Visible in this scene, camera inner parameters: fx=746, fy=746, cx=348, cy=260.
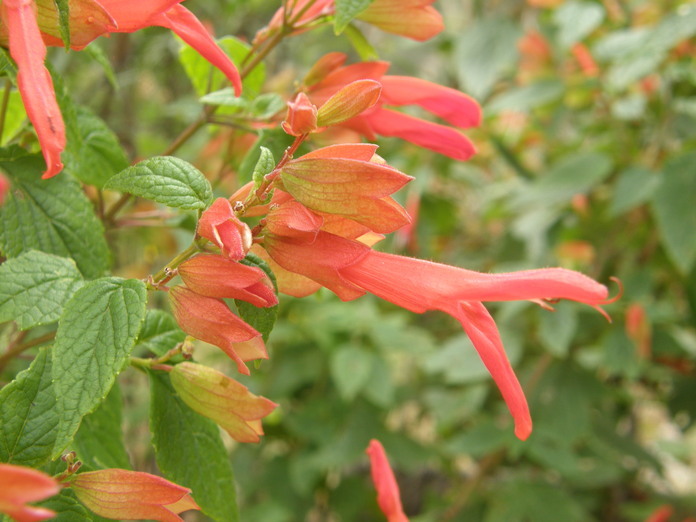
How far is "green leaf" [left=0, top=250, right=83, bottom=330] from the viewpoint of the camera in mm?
358

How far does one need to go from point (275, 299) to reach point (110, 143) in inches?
8.7

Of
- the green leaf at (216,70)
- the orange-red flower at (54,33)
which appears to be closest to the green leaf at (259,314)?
the orange-red flower at (54,33)

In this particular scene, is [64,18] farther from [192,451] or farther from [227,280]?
[192,451]

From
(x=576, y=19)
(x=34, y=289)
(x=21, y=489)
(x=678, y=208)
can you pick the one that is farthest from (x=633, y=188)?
(x=21, y=489)

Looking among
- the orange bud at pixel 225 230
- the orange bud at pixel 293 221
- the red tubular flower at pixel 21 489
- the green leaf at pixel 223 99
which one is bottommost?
the green leaf at pixel 223 99

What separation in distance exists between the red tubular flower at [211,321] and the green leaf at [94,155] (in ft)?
0.57

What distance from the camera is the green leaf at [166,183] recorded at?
13.8 inches

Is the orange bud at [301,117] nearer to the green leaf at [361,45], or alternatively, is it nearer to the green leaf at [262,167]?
the green leaf at [262,167]

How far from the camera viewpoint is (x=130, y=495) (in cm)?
34

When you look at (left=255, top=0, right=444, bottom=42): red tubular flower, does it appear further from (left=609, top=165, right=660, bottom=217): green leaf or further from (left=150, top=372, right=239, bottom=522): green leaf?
(left=609, top=165, right=660, bottom=217): green leaf

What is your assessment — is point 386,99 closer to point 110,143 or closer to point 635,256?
point 110,143

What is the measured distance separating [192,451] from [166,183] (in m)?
0.16

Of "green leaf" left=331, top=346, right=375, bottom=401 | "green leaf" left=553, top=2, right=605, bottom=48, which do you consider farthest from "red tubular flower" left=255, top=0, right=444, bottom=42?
"green leaf" left=553, top=2, right=605, bottom=48

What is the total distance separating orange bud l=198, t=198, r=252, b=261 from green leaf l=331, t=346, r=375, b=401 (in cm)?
85
